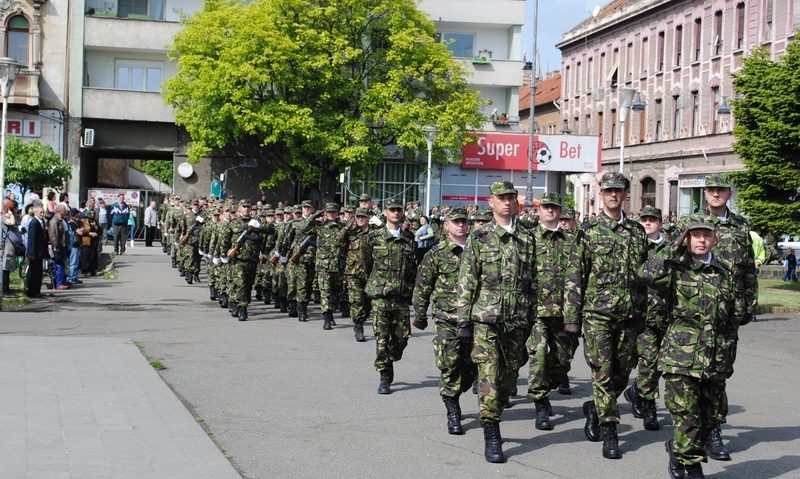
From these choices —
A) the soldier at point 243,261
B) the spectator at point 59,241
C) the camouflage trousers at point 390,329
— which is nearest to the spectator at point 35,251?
the spectator at point 59,241

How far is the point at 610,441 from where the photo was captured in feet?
28.5

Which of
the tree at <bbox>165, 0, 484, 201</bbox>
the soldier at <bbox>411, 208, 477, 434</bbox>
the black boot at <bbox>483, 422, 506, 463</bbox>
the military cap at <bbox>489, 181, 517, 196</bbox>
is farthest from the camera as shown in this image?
the tree at <bbox>165, 0, 484, 201</bbox>

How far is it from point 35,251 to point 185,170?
2619 cm

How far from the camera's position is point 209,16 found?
43.2 m

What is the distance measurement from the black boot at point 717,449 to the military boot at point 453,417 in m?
1.97

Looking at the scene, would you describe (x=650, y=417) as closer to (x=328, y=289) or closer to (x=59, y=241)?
(x=328, y=289)

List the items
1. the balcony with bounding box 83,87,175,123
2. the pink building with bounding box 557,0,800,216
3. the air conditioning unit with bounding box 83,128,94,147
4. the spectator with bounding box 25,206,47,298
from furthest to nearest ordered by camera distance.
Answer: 1. the pink building with bounding box 557,0,800,216
2. the balcony with bounding box 83,87,175,123
3. the air conditioning unit with bounding box 83,128,94,147
4. the spectator with bounding box 25,206,47,298

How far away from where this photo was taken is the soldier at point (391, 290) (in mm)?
11680

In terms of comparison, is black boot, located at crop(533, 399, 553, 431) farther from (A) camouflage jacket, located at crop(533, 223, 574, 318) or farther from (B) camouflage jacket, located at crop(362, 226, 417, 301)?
(B) camouflage jacket, located at crop(362, 226, 417, 301)

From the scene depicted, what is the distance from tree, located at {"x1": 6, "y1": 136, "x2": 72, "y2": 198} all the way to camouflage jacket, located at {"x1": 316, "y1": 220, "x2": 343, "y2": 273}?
76.0ft

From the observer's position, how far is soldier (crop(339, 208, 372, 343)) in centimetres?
1603

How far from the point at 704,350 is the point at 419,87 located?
124 feet

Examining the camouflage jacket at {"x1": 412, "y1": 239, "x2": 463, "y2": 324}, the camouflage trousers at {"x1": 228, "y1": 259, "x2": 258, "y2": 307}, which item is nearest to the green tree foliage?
the camouflage trousers at {"x1": 228, "y1": 259, "x2": 258, "y2": 307}

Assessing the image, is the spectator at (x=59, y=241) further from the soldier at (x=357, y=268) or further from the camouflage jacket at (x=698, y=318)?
the camouflage jacket at (x=698, y=318)
